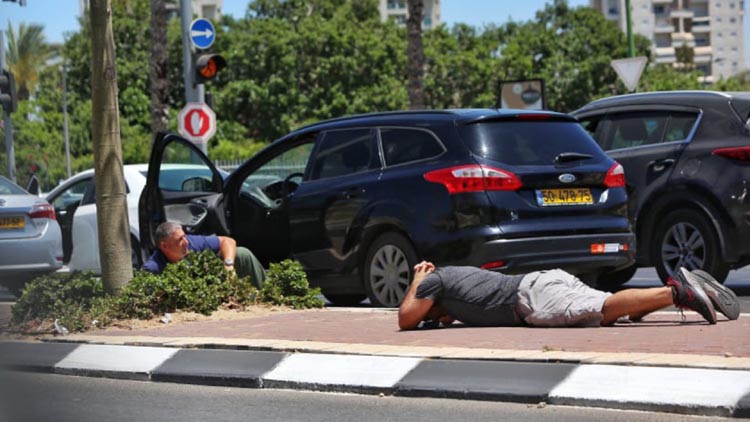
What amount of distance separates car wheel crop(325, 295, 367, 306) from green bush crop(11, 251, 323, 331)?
1178 millimetres

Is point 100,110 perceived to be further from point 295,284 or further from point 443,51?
point 443,51

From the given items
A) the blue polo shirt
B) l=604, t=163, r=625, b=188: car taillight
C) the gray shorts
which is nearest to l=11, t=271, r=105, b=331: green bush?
the blue polo shirt

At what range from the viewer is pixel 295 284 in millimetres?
11516

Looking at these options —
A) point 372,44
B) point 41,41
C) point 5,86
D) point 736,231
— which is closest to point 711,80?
point 41,41

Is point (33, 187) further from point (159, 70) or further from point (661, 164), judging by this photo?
point (159, 70)

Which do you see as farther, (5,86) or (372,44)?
(372,44)

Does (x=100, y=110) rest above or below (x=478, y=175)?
above

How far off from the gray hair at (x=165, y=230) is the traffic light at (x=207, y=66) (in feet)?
28.6

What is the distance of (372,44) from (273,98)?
5.80m

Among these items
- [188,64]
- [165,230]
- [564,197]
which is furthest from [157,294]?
[188,64]

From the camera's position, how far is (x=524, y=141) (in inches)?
445

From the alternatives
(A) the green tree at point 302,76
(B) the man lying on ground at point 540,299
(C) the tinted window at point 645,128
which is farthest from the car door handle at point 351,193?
(A) the green tree at point 302,76

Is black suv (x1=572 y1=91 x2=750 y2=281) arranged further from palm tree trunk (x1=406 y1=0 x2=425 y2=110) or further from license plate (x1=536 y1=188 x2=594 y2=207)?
palm tree trunk (x1=406 y1=0 x2=425 y2=110)

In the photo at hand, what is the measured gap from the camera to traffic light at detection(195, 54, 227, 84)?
19906mm
